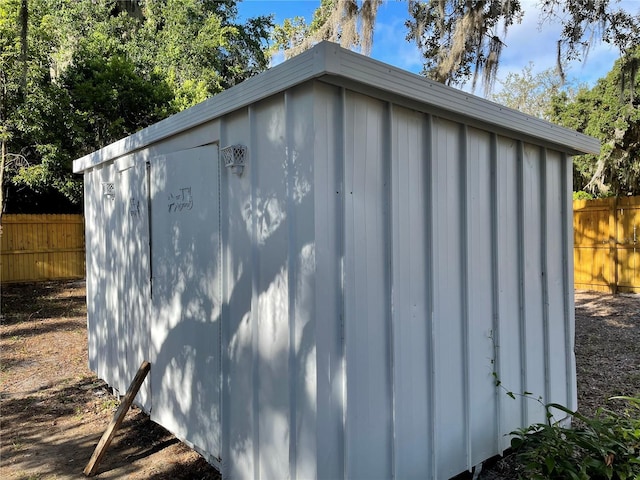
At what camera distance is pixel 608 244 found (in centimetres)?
1020

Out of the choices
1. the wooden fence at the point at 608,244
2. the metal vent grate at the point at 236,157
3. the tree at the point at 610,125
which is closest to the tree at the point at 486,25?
the tree at the point at 610,125

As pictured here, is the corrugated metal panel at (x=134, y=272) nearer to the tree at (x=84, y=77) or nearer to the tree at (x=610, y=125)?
the tree at (x=84, y=77)

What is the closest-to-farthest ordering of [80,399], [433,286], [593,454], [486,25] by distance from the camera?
[593,454], [433,286], [80,399], [486,25]

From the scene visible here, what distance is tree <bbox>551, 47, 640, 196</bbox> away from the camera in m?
9.84

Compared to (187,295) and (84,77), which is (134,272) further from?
(84,77)

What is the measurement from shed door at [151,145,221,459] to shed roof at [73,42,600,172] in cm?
24

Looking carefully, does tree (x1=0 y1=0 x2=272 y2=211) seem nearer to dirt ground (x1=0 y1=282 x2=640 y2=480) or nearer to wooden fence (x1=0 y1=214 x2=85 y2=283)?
wooden fence (x1=0 y1=214 x2=85 y2=283)

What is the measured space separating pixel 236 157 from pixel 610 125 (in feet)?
34.5

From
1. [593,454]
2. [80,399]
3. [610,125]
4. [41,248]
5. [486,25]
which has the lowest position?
[80,399]

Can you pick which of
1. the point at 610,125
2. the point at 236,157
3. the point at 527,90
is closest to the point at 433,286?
the point at 236,157

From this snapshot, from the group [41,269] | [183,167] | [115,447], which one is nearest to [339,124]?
[183,167]

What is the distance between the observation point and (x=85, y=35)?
13.0 m

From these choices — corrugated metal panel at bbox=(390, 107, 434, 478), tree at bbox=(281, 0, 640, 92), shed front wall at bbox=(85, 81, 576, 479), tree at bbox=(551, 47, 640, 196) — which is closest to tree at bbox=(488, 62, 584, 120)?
tree at bbox=(551, 47, 640, 196)

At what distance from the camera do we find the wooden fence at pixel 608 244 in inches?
386
